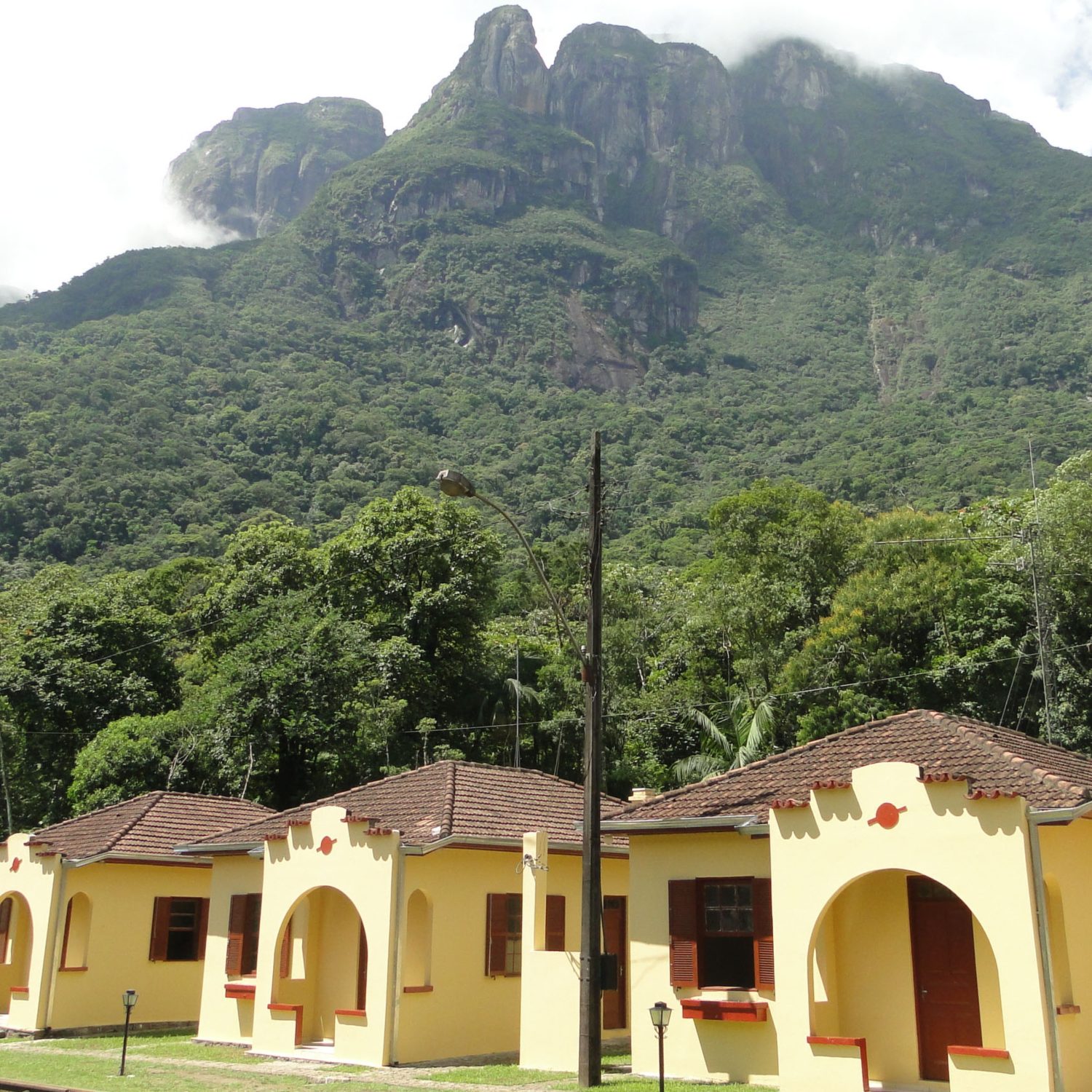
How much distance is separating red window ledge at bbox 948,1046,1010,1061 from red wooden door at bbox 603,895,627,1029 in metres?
7.48

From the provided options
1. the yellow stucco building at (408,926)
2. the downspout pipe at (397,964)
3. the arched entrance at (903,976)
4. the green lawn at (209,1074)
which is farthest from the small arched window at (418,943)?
the arched entrance at (903,976)

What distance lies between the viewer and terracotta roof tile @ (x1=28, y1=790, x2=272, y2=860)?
2234 cm

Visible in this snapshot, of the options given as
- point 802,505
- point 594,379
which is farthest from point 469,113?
point 802,505

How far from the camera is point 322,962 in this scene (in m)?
19.5

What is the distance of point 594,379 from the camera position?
129750 mm

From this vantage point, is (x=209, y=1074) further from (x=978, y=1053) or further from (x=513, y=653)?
(x=513, y=653)

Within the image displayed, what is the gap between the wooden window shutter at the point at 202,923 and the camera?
917 inches

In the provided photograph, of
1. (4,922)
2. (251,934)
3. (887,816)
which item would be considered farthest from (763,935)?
(4,922)

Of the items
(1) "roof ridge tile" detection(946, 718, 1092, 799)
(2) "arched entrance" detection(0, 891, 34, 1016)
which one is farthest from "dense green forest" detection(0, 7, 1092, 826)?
(1) "roof ridge tile" detection(946, 718, 1092, 799)

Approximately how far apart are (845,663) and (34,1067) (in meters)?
23.3

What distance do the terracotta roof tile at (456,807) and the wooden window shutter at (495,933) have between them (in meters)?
1.11

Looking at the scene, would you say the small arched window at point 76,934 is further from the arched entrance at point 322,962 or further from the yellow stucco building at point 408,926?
the arched entrance at point 322,962

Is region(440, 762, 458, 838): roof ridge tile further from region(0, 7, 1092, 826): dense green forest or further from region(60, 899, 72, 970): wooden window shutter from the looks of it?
region(0, 7, 1092, 826): dense green forest

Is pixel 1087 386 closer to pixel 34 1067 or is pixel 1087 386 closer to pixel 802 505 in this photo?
pixel 802 505
